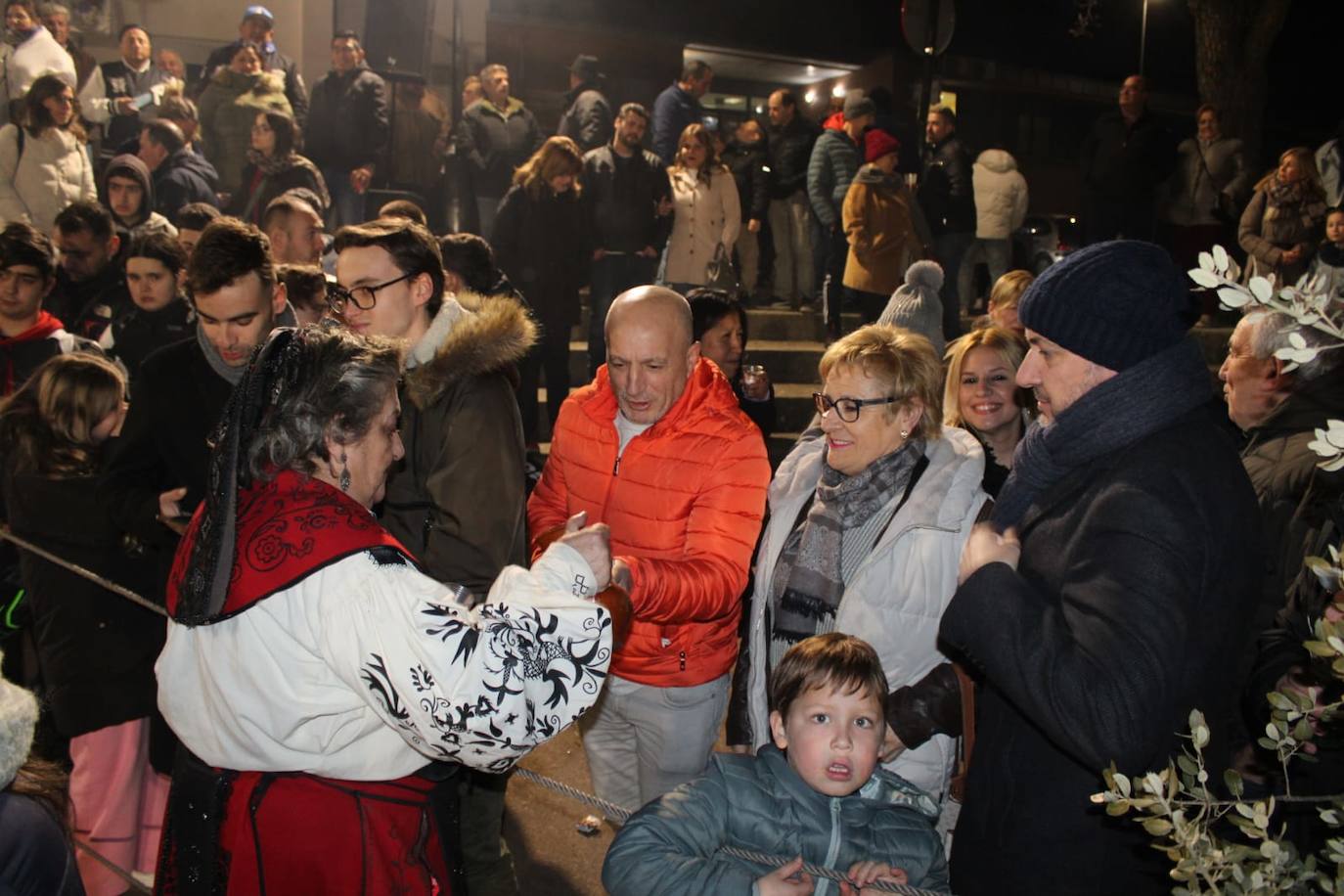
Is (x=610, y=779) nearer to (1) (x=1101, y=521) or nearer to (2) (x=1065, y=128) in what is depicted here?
(1) (x=1101, y=521)

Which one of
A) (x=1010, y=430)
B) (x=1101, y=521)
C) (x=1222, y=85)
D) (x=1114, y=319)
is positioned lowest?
(x=1010, y=430)

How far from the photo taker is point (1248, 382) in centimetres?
410

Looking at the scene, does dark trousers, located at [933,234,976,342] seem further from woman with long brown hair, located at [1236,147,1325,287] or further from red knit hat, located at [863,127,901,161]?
woman with long brown hair, located at [1236,147,1325,287]

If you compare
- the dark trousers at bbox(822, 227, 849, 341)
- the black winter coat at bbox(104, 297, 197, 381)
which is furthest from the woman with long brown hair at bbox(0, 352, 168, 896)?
the dark trousers at bbox(822, 227, 849, 341)

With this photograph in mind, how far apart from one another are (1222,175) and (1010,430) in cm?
953

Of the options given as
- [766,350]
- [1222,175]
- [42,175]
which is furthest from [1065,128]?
[42,175]

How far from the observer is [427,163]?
10.3 m

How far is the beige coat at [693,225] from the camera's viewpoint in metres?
9.47

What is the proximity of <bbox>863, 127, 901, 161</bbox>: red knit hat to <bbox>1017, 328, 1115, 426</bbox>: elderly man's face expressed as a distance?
24.7 ft

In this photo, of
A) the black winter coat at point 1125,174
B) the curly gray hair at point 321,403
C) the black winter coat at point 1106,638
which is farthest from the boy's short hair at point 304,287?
the black winter coat at point 1125,174

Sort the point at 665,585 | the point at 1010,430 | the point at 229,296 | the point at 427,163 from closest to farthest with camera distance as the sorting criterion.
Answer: the point at 665,585
the point at 229,296
the point at 1010,430
the point at 427,163

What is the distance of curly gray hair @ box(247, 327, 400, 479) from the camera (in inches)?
90.4

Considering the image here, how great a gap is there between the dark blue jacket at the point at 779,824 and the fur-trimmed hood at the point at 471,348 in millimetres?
1386

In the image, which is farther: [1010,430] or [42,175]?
[42,175]
